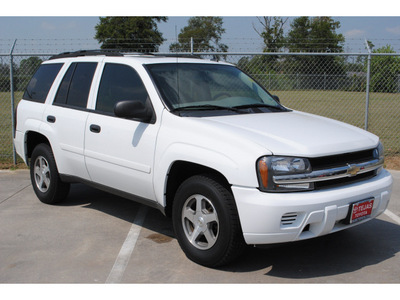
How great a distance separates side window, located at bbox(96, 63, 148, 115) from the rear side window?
116 centimetres

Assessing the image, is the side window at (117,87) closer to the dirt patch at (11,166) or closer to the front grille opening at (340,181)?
the front grille opening at (340,181)

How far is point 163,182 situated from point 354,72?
948cm

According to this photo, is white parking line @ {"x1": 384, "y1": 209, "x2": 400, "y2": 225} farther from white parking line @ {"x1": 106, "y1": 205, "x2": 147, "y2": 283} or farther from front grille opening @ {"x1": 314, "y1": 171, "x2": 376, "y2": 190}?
white parking line @ {"x1": 106, "y1": 205, "x2": 147, "y2": 283}

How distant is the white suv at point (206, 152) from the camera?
3.74m

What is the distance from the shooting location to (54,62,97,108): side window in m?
5.49

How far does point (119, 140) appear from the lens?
484cm

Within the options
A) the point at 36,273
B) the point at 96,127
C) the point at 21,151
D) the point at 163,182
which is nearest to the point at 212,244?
the point at 163,182

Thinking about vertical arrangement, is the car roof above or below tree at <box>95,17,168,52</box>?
below

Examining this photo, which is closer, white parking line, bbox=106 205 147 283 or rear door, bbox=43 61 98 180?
white parking line, bbox=106 205 147 283

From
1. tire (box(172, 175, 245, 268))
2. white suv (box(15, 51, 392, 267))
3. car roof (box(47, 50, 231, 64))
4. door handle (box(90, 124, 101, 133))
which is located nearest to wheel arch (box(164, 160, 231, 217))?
white suv (box(15, 51, 392, 267))

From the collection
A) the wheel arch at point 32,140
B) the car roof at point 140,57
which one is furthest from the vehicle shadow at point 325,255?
the wheel arch at point 32,140

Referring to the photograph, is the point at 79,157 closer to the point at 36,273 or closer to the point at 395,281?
the point at 36,273

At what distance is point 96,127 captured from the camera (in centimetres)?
510

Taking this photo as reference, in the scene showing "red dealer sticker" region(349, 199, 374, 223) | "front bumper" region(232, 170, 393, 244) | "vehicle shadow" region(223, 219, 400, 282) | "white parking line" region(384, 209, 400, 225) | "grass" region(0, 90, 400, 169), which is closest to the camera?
"front bumper" region(232, 170, 393, 244)
